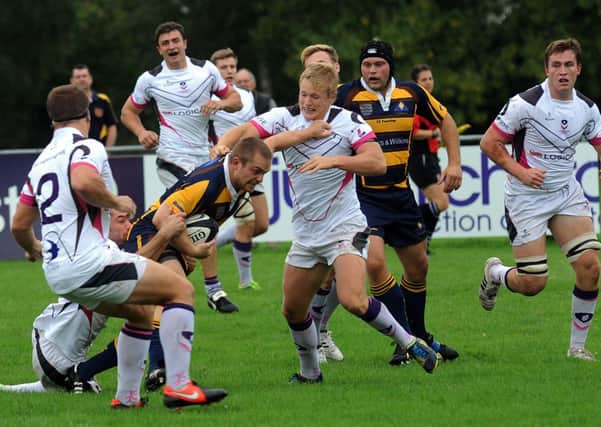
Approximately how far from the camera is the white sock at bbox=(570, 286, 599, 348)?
9547 mm

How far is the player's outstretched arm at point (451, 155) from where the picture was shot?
971 cm

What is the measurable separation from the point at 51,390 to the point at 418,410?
8.12 ft

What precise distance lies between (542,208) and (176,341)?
3.15m

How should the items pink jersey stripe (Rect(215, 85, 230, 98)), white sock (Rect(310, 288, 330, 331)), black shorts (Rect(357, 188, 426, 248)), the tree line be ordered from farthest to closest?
the tree line, pink jersey stripe (Rect(215, 85, 230, 98)), white sock (Rect(310, 288, 330, 331)), black shorts (Rect(357, 188, 426, 248))

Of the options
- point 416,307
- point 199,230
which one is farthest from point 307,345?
point 416,307

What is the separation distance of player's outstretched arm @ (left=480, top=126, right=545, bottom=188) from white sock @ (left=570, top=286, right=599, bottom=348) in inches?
34.3

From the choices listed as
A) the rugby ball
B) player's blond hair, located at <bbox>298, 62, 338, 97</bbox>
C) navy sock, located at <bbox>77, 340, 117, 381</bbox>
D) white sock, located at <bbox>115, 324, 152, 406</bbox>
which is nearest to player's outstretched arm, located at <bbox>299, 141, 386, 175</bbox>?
player's blond hair, located at <bbox>298, 62, 338, 97</bbox>

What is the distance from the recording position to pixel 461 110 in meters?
42.3

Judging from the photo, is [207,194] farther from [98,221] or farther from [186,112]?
[186,112]

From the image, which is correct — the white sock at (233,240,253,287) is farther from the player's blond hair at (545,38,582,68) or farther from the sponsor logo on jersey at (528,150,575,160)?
the player's blond hair at (545,38,582,68)

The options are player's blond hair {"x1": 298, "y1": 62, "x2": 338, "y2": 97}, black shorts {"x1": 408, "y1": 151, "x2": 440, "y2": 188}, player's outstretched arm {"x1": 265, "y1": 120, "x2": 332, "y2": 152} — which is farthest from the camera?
black shorts {"x1": 408, "y1": 151, "x2": 440, "y2": 188}

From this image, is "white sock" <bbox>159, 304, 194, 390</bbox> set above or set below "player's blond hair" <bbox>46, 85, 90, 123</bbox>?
below

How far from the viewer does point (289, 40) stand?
47562 millimetres

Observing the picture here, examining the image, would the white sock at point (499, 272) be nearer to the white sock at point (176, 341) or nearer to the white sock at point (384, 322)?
the white sock at point (384, 322)
